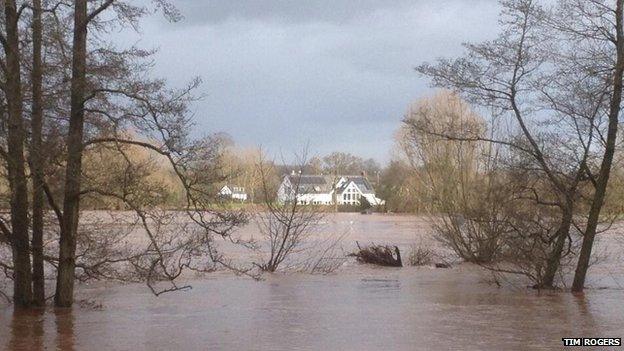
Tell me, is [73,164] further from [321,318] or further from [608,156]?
[608,156]

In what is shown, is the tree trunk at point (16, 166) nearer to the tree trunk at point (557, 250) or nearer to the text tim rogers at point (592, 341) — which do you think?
the text tim rogers at point (592, 341)

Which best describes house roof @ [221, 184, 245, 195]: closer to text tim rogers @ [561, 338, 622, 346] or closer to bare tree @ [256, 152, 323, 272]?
bare tree @ [256, 152, 323, 272]

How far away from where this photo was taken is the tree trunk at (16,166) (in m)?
14.3

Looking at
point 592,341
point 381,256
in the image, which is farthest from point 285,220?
point 592,341

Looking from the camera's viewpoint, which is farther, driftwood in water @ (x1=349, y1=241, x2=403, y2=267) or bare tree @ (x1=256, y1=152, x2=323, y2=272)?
driftwood in water @ (x1=349, y1=241, x2=403, y2=267)

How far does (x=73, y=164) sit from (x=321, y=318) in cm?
554

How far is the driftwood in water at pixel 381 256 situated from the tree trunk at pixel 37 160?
15.4 meters

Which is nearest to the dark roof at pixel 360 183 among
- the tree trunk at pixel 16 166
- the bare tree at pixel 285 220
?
the bare tree at pixel 285 220

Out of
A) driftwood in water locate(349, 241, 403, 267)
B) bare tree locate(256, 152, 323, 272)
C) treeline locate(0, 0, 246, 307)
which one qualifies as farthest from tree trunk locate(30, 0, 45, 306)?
driftwood in water locate(349, 241, 403, 267)

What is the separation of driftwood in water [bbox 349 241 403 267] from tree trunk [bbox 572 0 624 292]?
1035 centimetres

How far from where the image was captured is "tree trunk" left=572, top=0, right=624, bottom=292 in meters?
17.6

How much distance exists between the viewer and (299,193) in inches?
1115

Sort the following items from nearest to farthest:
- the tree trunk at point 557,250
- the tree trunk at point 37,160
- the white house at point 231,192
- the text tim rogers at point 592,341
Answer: the text tim rogers at point 592,341 < the tree trunk at point 37,160 < the white house at point 231,192 < the tree trunk at point 557,250

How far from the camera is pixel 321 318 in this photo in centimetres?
1470
